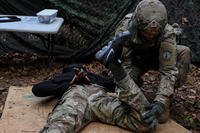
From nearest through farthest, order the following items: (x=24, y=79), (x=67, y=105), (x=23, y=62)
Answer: (x=67, y=105)
(x=24, y=79)
(x=23, y=62)

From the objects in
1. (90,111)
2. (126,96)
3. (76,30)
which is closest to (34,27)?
(76,30)

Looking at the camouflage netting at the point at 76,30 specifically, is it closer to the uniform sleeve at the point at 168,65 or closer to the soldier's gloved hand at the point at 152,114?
the uniform sleeve at the point at 168,65

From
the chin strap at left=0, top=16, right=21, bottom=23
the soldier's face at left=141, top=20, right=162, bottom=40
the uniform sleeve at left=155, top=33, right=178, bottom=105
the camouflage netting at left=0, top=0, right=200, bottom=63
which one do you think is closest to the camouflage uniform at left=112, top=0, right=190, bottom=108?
the uniform sleeve at left=155, top=33, right=178, bottom=105

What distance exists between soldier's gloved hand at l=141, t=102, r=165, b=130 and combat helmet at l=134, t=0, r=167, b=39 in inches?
22.0

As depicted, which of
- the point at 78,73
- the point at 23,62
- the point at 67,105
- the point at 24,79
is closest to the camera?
the point at 67,105

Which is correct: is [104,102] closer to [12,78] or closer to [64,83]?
[64,83]

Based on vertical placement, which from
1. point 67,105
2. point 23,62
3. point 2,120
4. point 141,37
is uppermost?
point 141,37

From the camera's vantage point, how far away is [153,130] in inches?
148

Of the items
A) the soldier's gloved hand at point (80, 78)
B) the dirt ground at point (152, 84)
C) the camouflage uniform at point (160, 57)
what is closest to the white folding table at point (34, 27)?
the dirt ground at point (152, 84)

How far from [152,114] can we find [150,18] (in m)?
0.71

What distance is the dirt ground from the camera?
14.6 ft

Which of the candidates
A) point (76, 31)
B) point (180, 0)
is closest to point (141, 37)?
point (180, 0)

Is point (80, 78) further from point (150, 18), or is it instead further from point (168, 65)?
point (150, 18)

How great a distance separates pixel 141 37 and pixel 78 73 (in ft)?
2.13
